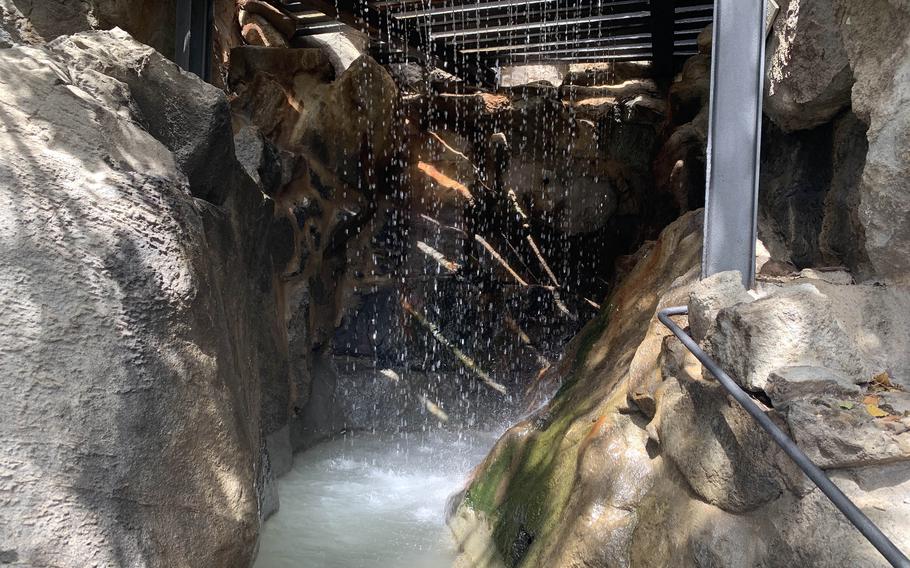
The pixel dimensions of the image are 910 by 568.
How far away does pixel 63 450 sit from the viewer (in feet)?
7.35

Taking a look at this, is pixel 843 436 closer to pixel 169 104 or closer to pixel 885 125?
pixel 885 125

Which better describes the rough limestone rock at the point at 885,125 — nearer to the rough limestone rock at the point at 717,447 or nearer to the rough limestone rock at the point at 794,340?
the rough limestone rock at the point at 794,340

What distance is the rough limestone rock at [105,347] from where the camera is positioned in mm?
2209

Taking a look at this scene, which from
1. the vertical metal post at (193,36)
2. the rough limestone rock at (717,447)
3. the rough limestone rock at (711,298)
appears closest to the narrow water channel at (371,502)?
the rough limestone rock at (717,447)

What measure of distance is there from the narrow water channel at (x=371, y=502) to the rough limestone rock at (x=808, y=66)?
3166 millimetres

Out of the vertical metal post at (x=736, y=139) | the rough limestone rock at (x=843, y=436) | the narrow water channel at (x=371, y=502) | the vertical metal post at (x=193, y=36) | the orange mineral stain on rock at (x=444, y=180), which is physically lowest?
the narrow water channel at (x=371, y=502)

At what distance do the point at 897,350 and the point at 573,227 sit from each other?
19.7 ft

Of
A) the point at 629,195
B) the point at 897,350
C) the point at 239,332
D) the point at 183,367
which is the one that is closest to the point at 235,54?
the point at 239,332

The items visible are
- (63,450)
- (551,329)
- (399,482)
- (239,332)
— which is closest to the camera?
(63,450)

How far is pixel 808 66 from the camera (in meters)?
3.21

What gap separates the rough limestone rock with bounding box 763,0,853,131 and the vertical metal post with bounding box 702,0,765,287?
323 mm

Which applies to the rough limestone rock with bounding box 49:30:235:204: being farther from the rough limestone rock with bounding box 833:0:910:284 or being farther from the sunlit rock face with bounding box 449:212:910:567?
the rough limestone rock with bounding box 833:0:910:284

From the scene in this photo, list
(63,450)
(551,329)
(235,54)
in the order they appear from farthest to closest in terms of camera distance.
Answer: (551,329) → (235,54) → (63,450)

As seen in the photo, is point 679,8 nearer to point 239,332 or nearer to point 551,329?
point 551,329
